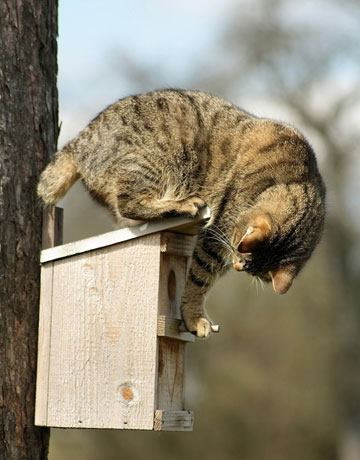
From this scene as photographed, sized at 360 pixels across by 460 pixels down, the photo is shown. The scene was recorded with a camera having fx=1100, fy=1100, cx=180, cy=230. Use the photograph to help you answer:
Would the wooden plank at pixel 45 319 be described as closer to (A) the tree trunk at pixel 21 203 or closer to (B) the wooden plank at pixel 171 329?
(A) the tree trunk at pixel 21 203

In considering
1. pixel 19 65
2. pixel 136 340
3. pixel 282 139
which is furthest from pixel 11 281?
pixel 282 139

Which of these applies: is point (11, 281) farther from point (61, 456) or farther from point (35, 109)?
point (61, 456)

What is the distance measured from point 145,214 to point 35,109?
691 mm

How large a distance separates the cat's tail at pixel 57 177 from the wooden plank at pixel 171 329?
701 mm

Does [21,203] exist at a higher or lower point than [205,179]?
lower

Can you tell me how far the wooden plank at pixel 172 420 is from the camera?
4.39m

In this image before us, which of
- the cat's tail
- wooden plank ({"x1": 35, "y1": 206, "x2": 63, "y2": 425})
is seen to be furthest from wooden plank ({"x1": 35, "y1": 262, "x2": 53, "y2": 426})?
the cat's tail

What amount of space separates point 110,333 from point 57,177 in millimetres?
708

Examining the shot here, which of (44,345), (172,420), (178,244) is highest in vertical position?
(178,244)

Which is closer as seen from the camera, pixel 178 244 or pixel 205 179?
pixel 178 244

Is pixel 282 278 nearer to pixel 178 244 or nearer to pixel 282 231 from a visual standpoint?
pixel 282 231

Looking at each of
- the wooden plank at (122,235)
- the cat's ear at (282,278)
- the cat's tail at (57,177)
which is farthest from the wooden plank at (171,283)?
the cat's tail at (57,177)

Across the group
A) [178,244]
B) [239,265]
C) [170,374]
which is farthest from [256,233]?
[170,374]

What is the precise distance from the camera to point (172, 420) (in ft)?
14.7
